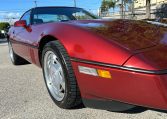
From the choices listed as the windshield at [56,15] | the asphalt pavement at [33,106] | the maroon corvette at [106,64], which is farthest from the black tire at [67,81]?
the windshield at [56,15]

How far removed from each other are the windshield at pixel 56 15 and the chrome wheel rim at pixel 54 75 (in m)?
1.09

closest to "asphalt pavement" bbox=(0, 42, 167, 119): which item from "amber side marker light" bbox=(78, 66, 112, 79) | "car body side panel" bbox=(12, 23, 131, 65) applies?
"amber side marker light" bbox=(78, 66, 112, 79)

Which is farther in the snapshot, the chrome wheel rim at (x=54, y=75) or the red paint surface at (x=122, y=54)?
the chrome wheel rim at (x=54, y=75)

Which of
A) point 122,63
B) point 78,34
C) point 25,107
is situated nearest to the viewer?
point 122,63

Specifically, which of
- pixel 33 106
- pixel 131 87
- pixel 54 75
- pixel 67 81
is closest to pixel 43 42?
pixel 54 75

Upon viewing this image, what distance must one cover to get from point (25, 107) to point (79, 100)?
70 centimetres

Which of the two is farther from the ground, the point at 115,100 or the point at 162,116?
the point at 115,100

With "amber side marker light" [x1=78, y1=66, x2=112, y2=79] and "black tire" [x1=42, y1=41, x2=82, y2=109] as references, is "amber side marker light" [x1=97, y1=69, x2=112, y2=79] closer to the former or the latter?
"amber side marker light" [x1=78, y1=66, x2=112, y2=79]

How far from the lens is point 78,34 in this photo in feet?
9.72

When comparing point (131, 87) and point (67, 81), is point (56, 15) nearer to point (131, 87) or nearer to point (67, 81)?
point (67, 81)

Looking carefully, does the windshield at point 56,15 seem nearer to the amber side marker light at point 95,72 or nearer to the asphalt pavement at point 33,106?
the asphalt pavement at point 33,106

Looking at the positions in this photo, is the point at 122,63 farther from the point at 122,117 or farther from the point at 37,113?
the point at 37,113

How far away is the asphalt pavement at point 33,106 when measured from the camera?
3049 millimetres

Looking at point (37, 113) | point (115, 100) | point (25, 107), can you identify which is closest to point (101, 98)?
point (115, 100)
